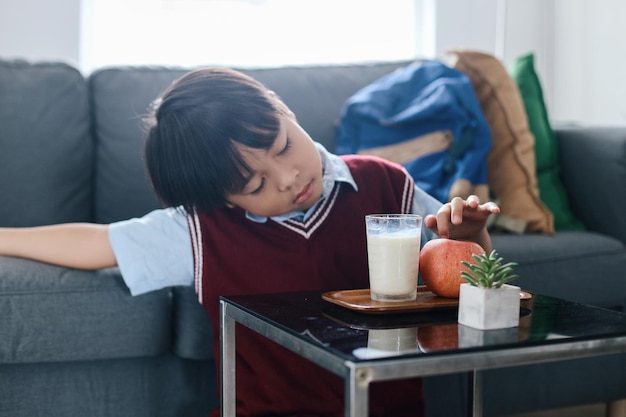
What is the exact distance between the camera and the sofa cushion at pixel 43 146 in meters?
2.02

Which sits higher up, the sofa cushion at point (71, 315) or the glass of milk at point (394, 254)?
the glass of milk at point (394, 254)

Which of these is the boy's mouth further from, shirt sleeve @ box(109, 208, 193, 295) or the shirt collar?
shirt sleeve @ box(109, 208, 193, 295)

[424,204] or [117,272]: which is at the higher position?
[424,204]

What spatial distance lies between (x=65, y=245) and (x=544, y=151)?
1.32m

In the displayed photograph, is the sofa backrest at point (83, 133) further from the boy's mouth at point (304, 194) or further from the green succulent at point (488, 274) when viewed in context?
the green succulent at point (488, 274)

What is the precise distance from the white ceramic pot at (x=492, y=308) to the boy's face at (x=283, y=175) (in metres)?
0.47

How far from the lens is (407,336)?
90cm

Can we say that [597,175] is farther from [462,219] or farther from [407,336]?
[407,336]

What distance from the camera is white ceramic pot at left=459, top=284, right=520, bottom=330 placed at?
92cm

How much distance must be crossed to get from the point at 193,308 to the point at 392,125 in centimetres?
Answer: 82

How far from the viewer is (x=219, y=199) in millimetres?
1396

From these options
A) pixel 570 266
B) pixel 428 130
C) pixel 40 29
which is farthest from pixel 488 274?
A: pixel 40 29

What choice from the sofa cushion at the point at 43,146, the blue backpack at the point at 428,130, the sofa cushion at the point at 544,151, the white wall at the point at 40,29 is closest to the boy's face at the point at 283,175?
the blue backpack at the point at 428,130

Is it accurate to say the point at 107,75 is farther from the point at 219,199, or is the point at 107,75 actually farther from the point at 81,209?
the point at 219,199
